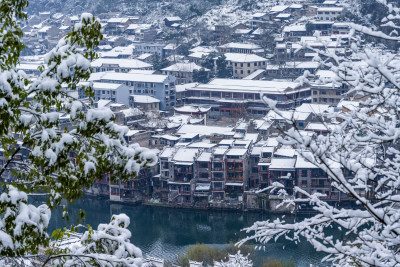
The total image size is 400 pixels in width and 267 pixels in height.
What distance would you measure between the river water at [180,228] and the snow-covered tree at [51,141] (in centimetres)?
747

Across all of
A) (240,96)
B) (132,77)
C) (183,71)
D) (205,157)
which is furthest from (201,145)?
(183,71)

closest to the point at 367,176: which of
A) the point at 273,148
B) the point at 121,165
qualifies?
the point at 121,165

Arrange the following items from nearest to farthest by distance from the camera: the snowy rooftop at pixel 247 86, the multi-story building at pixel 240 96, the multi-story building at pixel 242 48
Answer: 1. the multi-story building at pixel 240 96
2. the snowy rooftop at pixel 247 86
3. the multi-story building at pixel 242 48

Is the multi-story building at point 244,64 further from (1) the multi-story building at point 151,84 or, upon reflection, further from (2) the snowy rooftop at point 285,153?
(2) the snowy rooftop at point 285,153

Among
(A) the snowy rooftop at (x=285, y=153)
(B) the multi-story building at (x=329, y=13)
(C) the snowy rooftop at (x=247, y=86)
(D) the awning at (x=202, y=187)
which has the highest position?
(B) the multi-story building at (x=329, y=13)

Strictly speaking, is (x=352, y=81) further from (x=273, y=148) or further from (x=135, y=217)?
(x=273, y=148)

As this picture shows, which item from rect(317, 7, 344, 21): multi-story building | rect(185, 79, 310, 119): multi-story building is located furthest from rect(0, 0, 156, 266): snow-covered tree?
rect(317, 7, 344, 21): multi-story building

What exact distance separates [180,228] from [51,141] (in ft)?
31.5

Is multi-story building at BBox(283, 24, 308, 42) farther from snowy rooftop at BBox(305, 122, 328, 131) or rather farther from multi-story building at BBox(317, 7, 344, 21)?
snowy rooftop at BBox(305, 122, 328, 131)

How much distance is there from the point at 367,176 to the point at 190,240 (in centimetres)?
928

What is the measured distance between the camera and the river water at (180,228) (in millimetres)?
10047

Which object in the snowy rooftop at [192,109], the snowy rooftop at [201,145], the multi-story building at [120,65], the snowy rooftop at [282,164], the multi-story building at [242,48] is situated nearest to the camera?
the snowy rooftop at [282,164]

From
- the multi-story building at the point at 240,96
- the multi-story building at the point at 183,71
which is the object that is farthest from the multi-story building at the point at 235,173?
the multi-story building at the point at 183,71

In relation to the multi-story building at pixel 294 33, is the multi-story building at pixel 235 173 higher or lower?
lower
